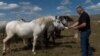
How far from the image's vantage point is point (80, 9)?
11.9m

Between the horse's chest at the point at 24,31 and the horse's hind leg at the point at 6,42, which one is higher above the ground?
the horse's chest at the point at 24,31

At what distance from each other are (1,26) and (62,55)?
6850 mm

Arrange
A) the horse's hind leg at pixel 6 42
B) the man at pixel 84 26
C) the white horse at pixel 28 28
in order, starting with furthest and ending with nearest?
the horse's hind leg at pixel 6 42 < the white horse at pixel 28 28 < the man at pixel 84 26

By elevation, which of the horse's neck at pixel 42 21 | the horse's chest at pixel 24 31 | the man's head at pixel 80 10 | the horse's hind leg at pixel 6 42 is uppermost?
the man's head at pixel 80 10

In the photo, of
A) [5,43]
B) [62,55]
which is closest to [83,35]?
[62,55]

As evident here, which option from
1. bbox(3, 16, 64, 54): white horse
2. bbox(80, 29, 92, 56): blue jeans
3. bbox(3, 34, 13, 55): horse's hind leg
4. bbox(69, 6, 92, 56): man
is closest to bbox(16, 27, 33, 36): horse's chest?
bbox(3, 16, 64, 54): white horse

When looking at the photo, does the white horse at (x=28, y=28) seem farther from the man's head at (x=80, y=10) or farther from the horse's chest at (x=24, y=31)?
the man's head at (x=80, y=10)

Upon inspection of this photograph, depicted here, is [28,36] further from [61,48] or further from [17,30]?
[61,48]

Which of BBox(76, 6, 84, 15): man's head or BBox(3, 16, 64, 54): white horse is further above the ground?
BBox(76, 6, 84, 15): man's head

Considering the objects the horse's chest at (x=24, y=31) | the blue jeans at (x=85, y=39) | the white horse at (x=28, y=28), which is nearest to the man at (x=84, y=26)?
the blue jeans at (x=85, y=39)

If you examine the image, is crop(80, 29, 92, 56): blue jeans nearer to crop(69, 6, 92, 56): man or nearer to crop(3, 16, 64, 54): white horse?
crop(69, 6, 92, 56): man

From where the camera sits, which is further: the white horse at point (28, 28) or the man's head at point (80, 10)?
the white horse at point (28, 28)

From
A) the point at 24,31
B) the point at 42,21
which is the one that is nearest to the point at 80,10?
the point at 42,21

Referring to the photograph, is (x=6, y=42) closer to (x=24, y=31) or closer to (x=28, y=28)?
(x=24, y=31)
